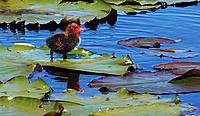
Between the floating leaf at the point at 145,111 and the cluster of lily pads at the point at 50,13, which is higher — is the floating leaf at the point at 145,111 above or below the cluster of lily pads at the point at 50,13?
below

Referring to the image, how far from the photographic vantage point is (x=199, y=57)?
5.96m

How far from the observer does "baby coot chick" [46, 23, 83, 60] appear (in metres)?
5.98

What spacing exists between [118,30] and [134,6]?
1.90 metres

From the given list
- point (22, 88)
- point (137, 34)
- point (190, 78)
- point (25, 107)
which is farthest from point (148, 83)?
point (137, 34)

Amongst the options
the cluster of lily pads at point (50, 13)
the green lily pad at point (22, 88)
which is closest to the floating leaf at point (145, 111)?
the green lily pad at point (22, 88)

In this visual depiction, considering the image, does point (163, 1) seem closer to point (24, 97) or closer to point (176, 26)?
point (176, 26)

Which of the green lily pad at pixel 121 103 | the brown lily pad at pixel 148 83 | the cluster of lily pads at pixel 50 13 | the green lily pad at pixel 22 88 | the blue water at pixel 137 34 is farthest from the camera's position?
the cluster of lily pads at pixel 50 13

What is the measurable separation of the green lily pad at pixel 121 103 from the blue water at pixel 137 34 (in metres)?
0.78

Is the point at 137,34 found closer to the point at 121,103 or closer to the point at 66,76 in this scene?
the point at 66,76

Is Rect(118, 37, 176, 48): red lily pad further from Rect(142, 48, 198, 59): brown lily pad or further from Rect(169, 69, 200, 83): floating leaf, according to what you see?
Rect(169, 69, 200, 83): floating leaf

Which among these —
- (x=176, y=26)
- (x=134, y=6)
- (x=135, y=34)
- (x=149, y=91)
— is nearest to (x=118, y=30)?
(x=135, y=34)

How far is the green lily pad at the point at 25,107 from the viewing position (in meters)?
3.60

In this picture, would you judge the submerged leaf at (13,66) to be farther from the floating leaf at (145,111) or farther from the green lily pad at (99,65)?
the floating leaf at (145,111)

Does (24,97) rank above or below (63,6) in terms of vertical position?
below
